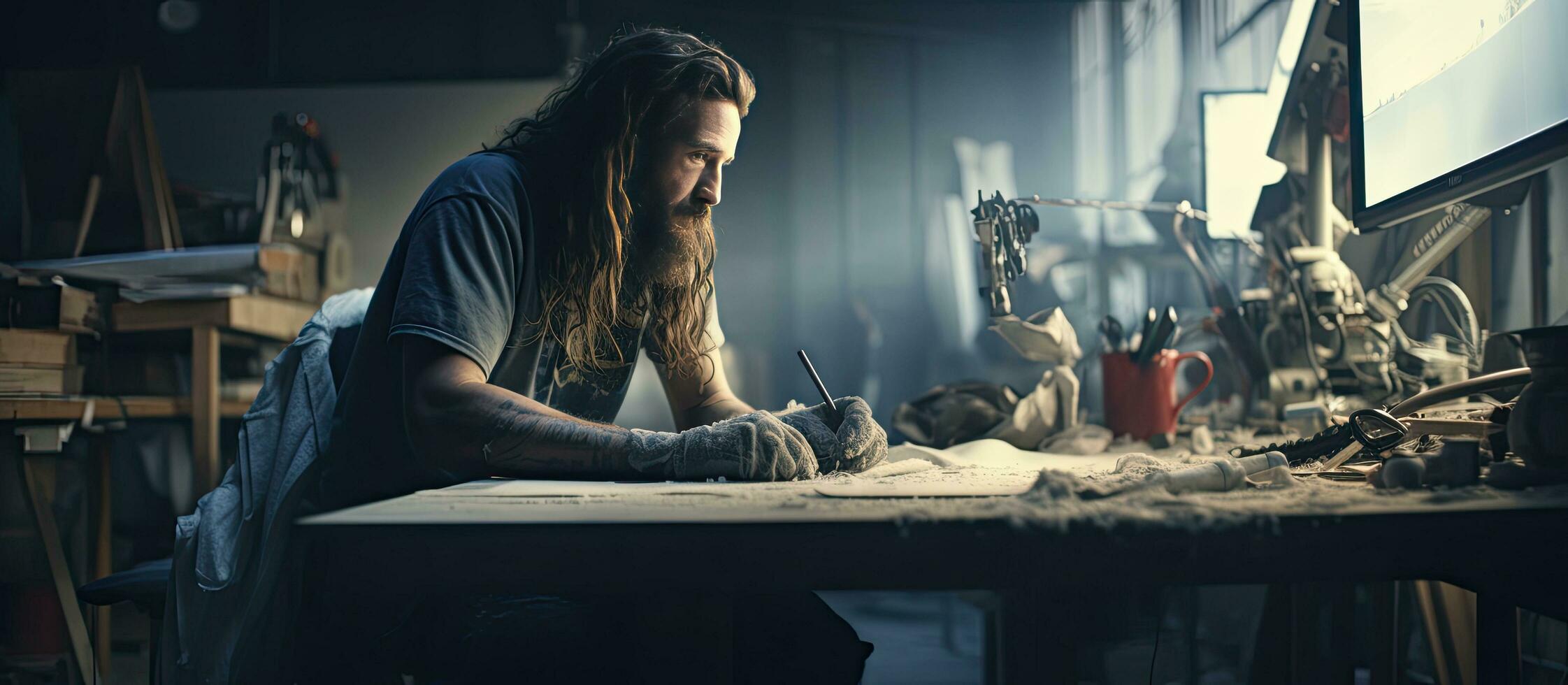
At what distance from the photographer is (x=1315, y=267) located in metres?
1.64

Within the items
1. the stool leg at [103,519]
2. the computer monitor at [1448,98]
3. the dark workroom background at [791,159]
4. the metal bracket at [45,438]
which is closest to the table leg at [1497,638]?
the computer monitor at [1448,98]

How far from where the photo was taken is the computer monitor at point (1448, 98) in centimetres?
92

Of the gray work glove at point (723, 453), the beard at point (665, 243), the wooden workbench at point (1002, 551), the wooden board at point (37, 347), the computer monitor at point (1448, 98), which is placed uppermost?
the computer monitor at point (1448, 98)

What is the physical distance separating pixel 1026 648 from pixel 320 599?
44 cm

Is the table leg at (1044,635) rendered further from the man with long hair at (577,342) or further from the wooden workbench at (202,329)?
the wooden workbench at (202,329)

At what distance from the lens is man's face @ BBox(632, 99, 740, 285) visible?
1209 millimetres

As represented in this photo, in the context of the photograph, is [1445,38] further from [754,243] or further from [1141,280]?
[754,243]

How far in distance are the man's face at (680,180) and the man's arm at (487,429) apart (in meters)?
0.38

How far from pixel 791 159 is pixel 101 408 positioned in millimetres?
1862

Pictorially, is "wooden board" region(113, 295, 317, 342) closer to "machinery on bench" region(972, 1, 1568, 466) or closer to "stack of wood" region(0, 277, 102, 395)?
"stack of wood" region(0, 277, 102, 395)

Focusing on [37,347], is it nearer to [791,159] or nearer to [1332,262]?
[791,159]

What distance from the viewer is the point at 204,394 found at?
2059 millimetres

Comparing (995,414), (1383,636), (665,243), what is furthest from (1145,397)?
(665,243)

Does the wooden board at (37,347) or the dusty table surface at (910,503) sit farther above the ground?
the wooden board at (37,347)
